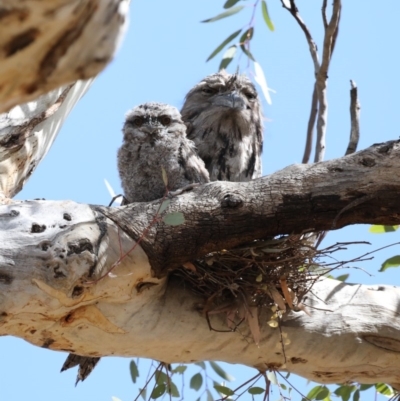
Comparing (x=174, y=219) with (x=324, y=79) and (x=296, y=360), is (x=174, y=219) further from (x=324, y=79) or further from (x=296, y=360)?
(x=324, y=79)

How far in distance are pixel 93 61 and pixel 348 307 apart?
7.10ft

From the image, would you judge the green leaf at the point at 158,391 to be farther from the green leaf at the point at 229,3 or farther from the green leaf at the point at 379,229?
the green leaf at the point at 229,3

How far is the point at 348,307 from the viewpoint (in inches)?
116

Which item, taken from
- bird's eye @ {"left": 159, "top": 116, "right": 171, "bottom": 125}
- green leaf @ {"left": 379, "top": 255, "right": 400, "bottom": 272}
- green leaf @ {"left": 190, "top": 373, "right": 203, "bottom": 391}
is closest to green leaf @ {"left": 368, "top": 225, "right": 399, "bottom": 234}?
green leaf @ {"left": 379, "top": 255, "right": 400, "bottom": 272}

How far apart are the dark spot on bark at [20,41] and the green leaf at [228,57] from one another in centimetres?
283

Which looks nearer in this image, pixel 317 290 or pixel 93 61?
pixel 93 61

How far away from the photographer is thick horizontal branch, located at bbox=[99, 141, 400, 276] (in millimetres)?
2484

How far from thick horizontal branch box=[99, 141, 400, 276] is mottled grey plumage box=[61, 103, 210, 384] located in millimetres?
798

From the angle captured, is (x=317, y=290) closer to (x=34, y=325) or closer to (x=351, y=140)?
(x=351, y=140)

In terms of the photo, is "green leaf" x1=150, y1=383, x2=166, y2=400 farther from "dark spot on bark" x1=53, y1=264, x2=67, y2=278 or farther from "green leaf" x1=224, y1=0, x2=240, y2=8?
"green leaf" x1=224, y1=0, x2=240, y2=8

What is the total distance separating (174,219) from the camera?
8.05ft

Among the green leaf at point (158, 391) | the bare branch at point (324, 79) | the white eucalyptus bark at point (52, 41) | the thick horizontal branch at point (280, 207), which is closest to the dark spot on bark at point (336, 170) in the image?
the thick horizontal branch at point (280, 207)

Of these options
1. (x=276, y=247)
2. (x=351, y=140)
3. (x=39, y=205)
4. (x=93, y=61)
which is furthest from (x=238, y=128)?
(x=93, y=61)

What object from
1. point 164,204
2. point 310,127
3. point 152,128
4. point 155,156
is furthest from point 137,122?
point 164,204
